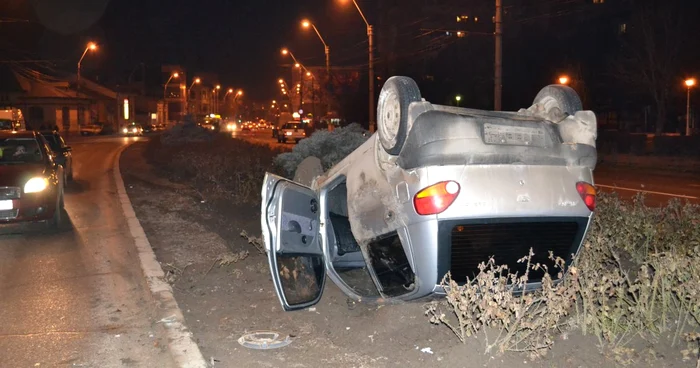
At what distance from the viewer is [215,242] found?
953 cm

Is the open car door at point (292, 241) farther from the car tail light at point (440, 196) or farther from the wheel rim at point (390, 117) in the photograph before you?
the car tail light at point (440, 196)

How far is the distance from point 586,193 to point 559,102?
2.39 feet

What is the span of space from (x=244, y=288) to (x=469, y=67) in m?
52.9

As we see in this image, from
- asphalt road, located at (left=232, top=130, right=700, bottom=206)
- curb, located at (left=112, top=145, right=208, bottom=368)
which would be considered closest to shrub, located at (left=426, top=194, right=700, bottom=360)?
curb, located at (left=112, top=145, right=208, bottom=368)

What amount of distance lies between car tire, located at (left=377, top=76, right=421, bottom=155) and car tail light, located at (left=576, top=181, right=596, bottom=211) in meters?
1.27

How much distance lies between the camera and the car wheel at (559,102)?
5062 mm

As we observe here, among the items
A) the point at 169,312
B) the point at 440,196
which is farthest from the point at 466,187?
the point at 169,312

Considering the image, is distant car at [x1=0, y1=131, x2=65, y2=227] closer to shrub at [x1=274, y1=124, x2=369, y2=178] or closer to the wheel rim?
shrub at [x1=274, y1=124, x2=369, y2=178]

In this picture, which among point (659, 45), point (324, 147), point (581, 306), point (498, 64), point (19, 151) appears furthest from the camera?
point (659, 45)

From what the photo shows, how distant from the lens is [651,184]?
20016 millimetres

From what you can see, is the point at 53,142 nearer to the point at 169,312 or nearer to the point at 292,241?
the point at 169,312

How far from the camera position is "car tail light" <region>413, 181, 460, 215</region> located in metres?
4.54

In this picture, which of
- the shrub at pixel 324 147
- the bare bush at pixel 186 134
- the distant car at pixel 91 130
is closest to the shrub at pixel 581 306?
the shrub at pixel 324 147

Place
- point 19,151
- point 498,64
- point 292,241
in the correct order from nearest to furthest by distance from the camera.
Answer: point 292,241 < point 19,151 < point 498,64
